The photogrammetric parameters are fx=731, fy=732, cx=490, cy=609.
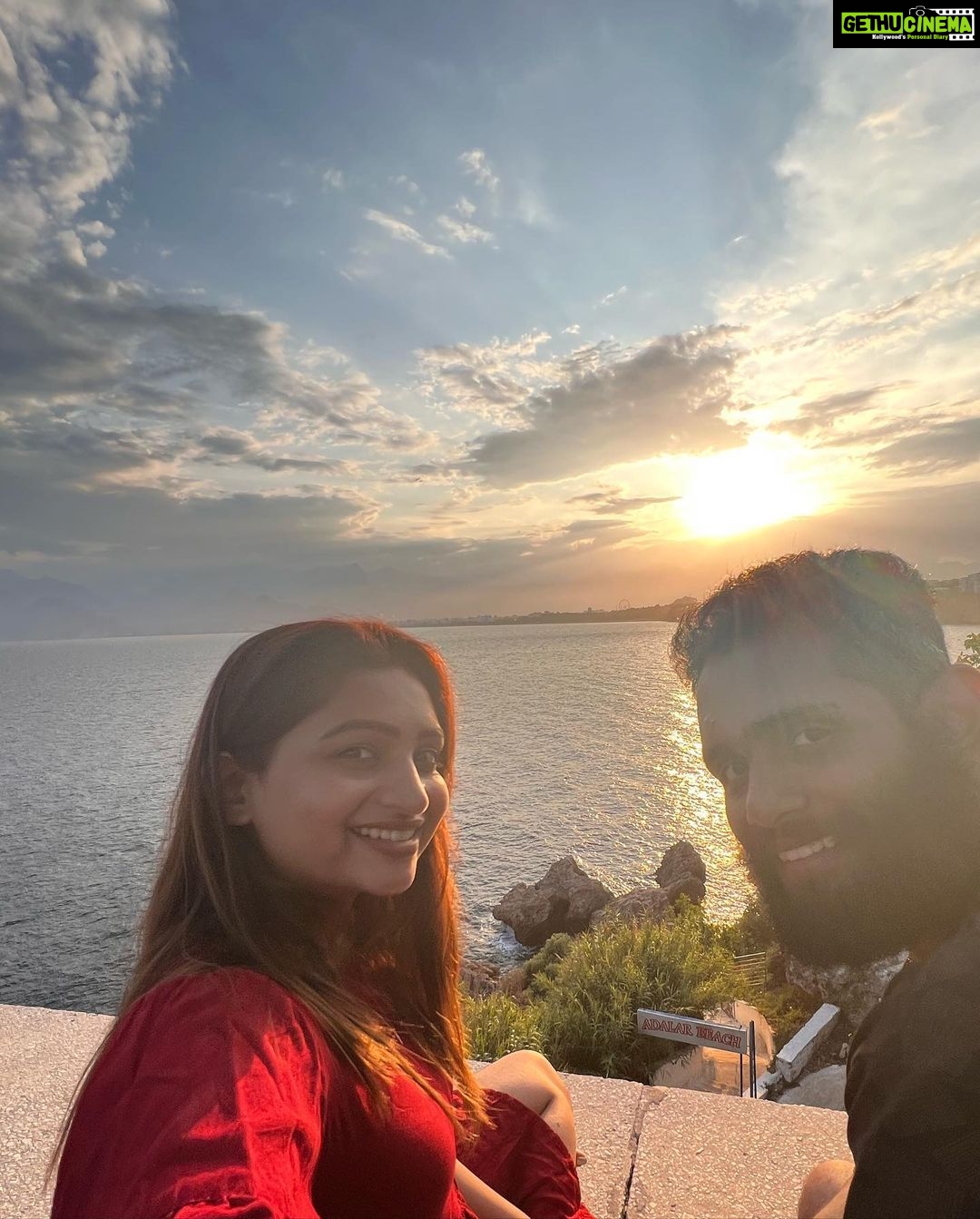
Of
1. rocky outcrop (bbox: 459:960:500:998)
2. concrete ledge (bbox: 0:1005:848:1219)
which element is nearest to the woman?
concrete ledge (bbox: 0:1005:848:1219)

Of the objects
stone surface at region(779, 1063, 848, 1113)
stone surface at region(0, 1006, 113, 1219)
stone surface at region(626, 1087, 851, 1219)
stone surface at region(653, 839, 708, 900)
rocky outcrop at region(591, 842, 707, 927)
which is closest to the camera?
stone surface at region(626, 1087, 851, 1219)

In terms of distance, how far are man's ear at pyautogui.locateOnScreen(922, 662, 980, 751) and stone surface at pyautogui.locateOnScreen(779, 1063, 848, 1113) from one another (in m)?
7.98

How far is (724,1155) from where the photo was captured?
135 inches

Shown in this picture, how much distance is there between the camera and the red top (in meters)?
1.13

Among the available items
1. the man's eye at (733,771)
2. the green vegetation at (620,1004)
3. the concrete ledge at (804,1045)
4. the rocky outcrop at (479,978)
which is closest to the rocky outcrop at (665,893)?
the rocky outcrop at (479,978)

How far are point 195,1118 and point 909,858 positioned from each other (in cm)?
168

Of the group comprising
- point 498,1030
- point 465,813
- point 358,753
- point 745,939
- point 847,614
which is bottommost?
point 465,813

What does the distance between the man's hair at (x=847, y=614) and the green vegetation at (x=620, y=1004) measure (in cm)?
570

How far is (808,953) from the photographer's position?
2.03 m

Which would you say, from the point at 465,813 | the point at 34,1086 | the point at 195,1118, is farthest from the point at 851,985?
the point at 465,813

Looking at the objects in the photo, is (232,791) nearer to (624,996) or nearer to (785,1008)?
(624,996)

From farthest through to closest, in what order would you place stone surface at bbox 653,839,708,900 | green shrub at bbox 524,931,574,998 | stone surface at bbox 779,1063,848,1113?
stone surface at bbox 653,839,708,900, green shrub at bbox 524,931,574,998, stone surface at bbox 779,1063,848,1113

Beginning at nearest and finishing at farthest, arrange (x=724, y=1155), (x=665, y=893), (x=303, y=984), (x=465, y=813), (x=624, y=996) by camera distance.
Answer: (x=303, y=984) < (x=724, y=1155) < (x=624, y=996) < (x=665, y=893) < (x=465, y=813)

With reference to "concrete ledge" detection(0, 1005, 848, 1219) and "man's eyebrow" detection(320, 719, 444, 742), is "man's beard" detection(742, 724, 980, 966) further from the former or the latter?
"concrete ledge" detection(0, 1005, 848, 1219)
